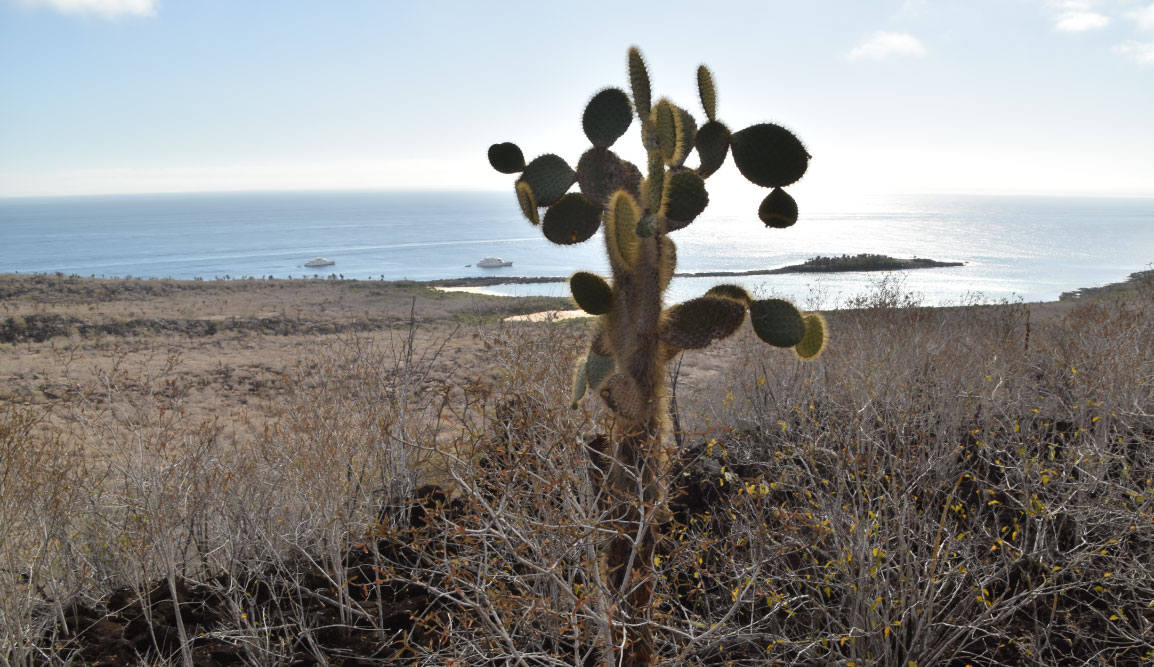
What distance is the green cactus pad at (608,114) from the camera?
3.24 meters

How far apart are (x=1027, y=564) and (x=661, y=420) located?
2.45 metres

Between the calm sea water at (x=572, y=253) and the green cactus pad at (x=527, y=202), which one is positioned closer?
the green cactus pad at (x=527, y=202)

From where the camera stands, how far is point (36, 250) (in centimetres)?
10138

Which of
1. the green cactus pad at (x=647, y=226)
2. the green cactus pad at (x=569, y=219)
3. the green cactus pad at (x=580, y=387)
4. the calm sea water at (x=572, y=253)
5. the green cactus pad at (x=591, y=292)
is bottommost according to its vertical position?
the green cactus pad at (x=580, y=387)

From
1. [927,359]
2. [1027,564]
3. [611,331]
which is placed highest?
[611,331]

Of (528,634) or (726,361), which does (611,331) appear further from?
(726,361)

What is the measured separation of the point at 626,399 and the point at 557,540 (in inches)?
25.2

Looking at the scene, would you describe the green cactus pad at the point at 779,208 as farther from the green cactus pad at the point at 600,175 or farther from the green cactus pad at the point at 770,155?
the green cactus pad at the point at 600,175

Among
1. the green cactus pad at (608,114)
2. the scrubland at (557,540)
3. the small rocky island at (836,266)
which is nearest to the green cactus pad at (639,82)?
the green cactus pad at (608,114)

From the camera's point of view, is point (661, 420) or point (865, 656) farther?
point (865, 656)

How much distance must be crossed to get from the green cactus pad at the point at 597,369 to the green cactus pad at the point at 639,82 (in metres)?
1.08

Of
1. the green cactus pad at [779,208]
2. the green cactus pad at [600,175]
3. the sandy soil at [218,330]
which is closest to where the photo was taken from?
the green cactus pad at [779,208]

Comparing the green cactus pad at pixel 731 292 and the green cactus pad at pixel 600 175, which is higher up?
the green cactus pad at pixel 600 175

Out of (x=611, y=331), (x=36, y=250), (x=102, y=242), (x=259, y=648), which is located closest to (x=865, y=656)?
(x=611, y=331)
